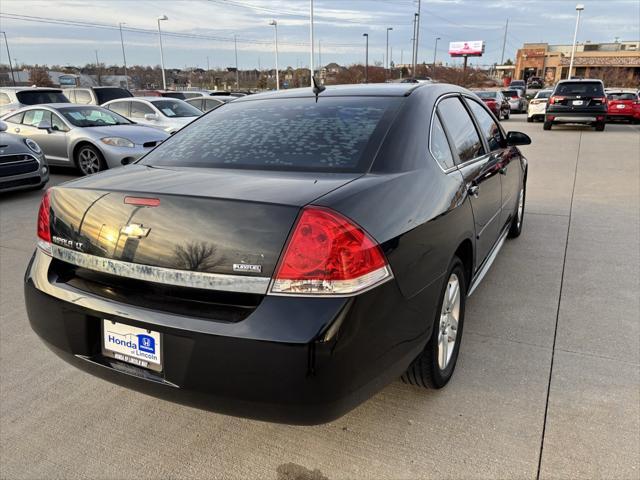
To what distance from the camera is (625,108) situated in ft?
67.1

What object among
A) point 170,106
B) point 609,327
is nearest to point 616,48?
point 170,106

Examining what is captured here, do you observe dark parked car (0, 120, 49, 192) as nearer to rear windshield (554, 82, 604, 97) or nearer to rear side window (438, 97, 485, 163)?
rear side window (438, 97, 485, 163)

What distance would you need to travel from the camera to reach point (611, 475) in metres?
2.08

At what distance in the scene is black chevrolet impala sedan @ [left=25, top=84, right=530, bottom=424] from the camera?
178 centimetres

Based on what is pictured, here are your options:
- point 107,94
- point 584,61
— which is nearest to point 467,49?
point 584,61

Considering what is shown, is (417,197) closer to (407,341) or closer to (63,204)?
(407,341)

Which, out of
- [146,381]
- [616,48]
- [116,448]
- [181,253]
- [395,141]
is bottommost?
[116,448]

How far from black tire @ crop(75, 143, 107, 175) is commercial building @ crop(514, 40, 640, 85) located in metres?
72.7

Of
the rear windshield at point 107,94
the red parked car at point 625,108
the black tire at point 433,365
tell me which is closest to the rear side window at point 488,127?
the black tire at point 433,365

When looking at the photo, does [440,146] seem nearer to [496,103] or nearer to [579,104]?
[579,104]

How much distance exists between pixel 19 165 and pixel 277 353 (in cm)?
736

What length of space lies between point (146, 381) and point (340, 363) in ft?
2.60

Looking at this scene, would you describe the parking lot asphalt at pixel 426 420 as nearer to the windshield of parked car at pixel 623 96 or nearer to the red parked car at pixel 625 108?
the red parked car at pixel 625 108

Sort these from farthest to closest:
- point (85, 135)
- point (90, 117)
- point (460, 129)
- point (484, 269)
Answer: point (90, 117) → point (85, 135) → point (484, 269) → point (460, 129)
